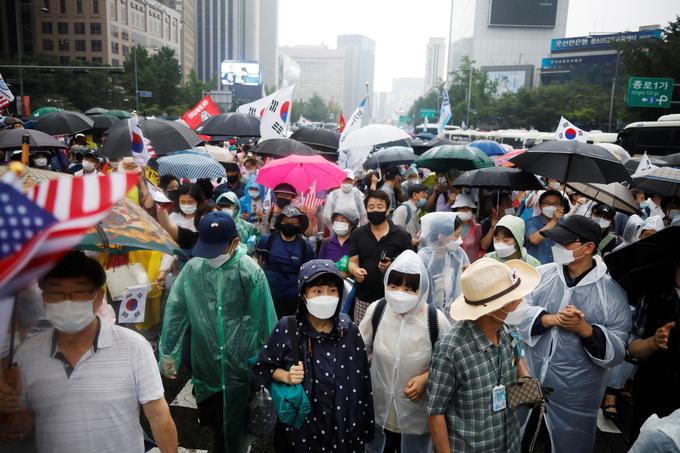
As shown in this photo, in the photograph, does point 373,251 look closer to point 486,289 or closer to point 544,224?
point 544,224

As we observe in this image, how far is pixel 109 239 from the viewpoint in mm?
2049

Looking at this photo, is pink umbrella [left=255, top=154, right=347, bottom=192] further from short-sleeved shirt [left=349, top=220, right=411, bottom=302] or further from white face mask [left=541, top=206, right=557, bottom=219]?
white face mask [left=541, top=206, right=557, bottom=219]

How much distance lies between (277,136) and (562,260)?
6.73 m

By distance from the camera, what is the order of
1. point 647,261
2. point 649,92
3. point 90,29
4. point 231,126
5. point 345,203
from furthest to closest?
point 90,29 < point 649,92 < point 231,126 < point 345,203 < point 647,261

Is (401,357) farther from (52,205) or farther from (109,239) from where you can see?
(52,205)

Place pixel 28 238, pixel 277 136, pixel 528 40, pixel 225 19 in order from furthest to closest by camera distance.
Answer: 1. pixel 225 19
2. pixel 528 40
3. pixel 277 136
4. pixel 28 238

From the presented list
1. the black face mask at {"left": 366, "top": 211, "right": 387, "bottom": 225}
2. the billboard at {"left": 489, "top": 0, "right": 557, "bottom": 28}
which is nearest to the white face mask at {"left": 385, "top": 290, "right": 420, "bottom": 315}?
the black face mask at {"left": 366, "top": 211, "right": 387, "bottom": 225}

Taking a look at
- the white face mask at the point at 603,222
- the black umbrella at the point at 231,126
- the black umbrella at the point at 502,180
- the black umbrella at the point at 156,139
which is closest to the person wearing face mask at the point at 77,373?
the black umbrella at the point at 156,139

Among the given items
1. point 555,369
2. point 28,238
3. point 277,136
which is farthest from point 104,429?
point 277,136

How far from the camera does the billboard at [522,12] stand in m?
95.9

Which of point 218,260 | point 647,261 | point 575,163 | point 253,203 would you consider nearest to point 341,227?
point 218,260

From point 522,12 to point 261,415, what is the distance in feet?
354

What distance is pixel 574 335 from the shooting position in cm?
338

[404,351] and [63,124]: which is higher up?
[63,124]
